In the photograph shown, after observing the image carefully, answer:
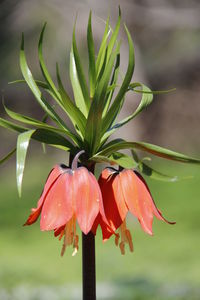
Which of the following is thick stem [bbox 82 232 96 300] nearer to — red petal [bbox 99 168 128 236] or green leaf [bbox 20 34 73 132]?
red petal [bbox 99 168 128 236]

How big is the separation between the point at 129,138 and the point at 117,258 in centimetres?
98

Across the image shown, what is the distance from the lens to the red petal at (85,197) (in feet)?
3.24

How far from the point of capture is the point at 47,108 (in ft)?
3.50

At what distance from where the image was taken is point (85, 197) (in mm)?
993

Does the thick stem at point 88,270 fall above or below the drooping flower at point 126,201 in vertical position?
below

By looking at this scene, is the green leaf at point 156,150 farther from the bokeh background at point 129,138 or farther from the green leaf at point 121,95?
the bokeh background at point 129,138

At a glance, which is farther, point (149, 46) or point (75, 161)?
point (149, 46)

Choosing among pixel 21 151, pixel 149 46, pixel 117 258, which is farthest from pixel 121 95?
pixel 149 46

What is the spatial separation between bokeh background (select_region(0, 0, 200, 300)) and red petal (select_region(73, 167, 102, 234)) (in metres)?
1.37

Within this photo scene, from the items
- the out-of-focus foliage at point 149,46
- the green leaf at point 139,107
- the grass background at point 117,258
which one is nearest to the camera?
the green leaf at point 139,107

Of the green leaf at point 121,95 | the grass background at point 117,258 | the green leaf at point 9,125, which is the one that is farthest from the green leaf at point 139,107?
the grass background at point 117,258

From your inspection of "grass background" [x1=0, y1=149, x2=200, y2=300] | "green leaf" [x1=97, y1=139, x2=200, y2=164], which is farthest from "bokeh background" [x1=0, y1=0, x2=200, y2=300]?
"green leaf" [x1=97, y1=139, x2=200, y2=164]

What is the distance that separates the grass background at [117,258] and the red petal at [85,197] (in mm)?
1345

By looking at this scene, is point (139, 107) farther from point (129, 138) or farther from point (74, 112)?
point (129, 138)
